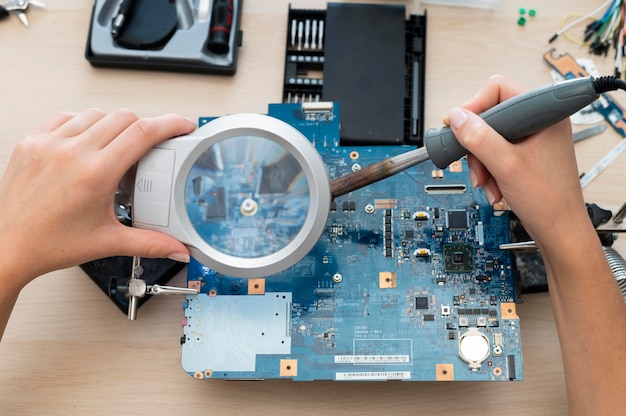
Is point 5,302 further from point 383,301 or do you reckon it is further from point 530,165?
point 530,165

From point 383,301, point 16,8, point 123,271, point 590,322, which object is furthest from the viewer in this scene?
point 16,8

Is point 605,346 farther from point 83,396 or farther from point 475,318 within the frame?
point 83,396

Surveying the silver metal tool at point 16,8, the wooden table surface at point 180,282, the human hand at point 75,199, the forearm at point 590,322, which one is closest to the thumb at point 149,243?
the human hand at point 75,199

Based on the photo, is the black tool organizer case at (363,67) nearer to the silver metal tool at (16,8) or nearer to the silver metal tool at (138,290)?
the silver metal tool at (138,290)

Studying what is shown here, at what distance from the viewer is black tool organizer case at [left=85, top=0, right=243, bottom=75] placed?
168cm

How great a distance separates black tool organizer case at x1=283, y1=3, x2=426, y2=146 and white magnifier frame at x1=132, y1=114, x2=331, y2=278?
1.35 ft

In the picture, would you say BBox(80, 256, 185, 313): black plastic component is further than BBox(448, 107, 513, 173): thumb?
Yes

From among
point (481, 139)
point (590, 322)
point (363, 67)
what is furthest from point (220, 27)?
point (590, 322)

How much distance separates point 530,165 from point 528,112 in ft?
0.39

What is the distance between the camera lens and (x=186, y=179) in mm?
1235

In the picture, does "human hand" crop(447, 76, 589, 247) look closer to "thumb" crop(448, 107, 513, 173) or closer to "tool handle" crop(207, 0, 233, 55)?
"thumb" crop(448, 107, 513, 173)

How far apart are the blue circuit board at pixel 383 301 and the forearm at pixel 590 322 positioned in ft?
0.40

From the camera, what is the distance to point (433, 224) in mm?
1438

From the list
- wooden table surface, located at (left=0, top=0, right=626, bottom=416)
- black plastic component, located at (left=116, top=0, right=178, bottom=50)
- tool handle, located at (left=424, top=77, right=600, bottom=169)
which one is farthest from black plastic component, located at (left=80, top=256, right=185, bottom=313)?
tool handle, located at (left=424, top=77, right=600, bottom=169)
